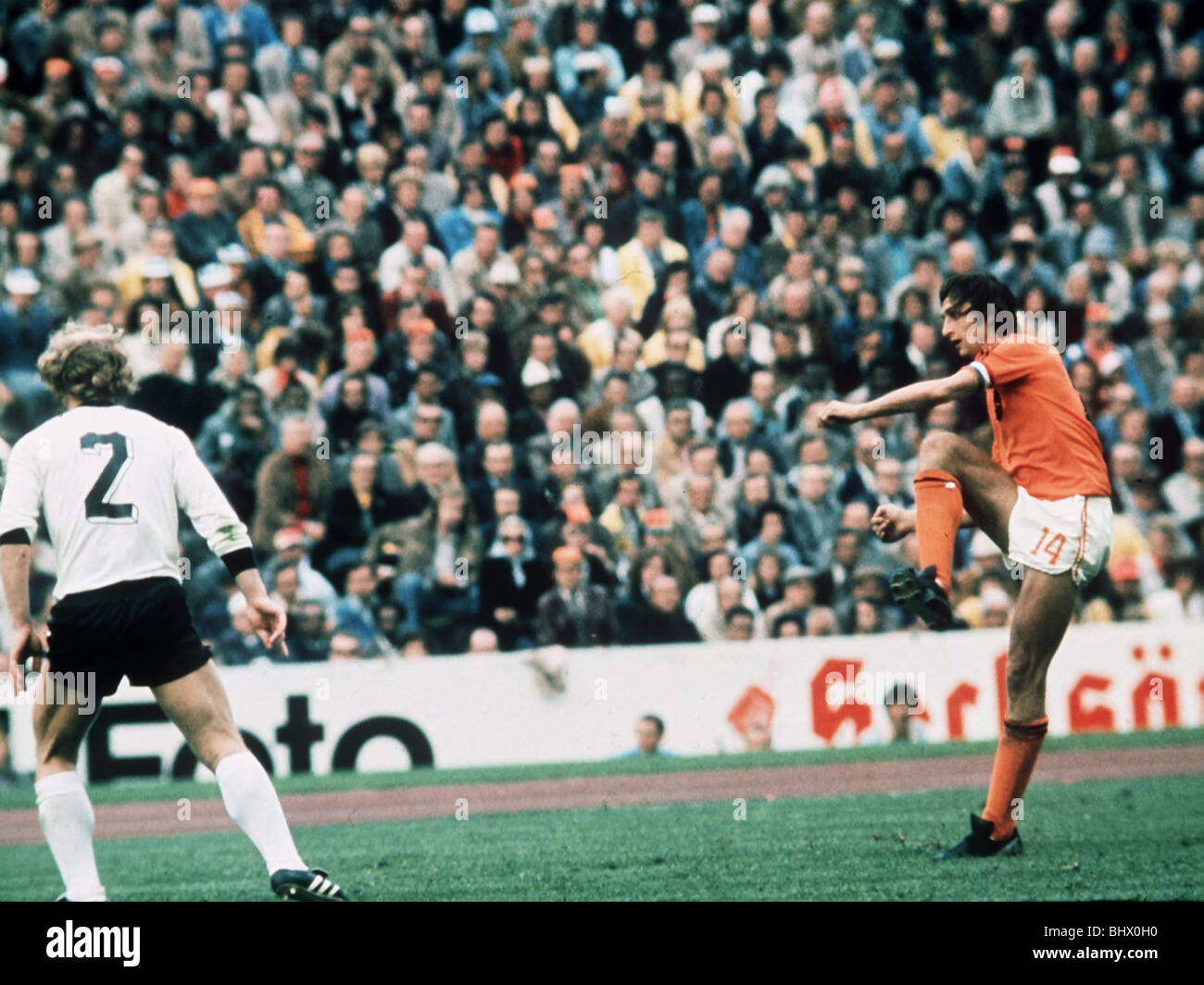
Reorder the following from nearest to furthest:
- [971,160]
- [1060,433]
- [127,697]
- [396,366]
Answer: [1060,433] < [127,697] < [396,366] < [971,160]

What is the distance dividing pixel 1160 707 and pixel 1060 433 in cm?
585

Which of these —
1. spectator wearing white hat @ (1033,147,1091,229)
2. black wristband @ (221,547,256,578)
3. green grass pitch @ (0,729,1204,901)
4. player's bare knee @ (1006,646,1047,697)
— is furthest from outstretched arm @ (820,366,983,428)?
spectator wearing white hat @ (1033,147,1091,229)

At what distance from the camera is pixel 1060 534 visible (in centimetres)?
732

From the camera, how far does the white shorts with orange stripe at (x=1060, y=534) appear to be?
24.0 feet

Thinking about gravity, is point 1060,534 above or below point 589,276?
below

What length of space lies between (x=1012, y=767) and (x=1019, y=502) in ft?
3.40

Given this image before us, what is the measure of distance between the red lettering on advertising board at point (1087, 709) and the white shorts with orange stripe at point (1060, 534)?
17.8 ft

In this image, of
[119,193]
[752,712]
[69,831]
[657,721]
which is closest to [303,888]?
[69,831]

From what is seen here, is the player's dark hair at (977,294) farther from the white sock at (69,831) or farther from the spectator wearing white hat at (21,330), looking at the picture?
the spectator wearing white hat at (21,330)

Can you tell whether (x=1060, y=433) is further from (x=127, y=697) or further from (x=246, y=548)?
(x=127, y=697)

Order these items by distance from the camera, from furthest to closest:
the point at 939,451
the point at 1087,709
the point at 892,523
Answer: the point at 1087,709 < the point at 892,523 < the point at 939,451

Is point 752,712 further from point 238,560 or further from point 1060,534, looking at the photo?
point 238,560

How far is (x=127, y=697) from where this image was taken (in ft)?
38.8
